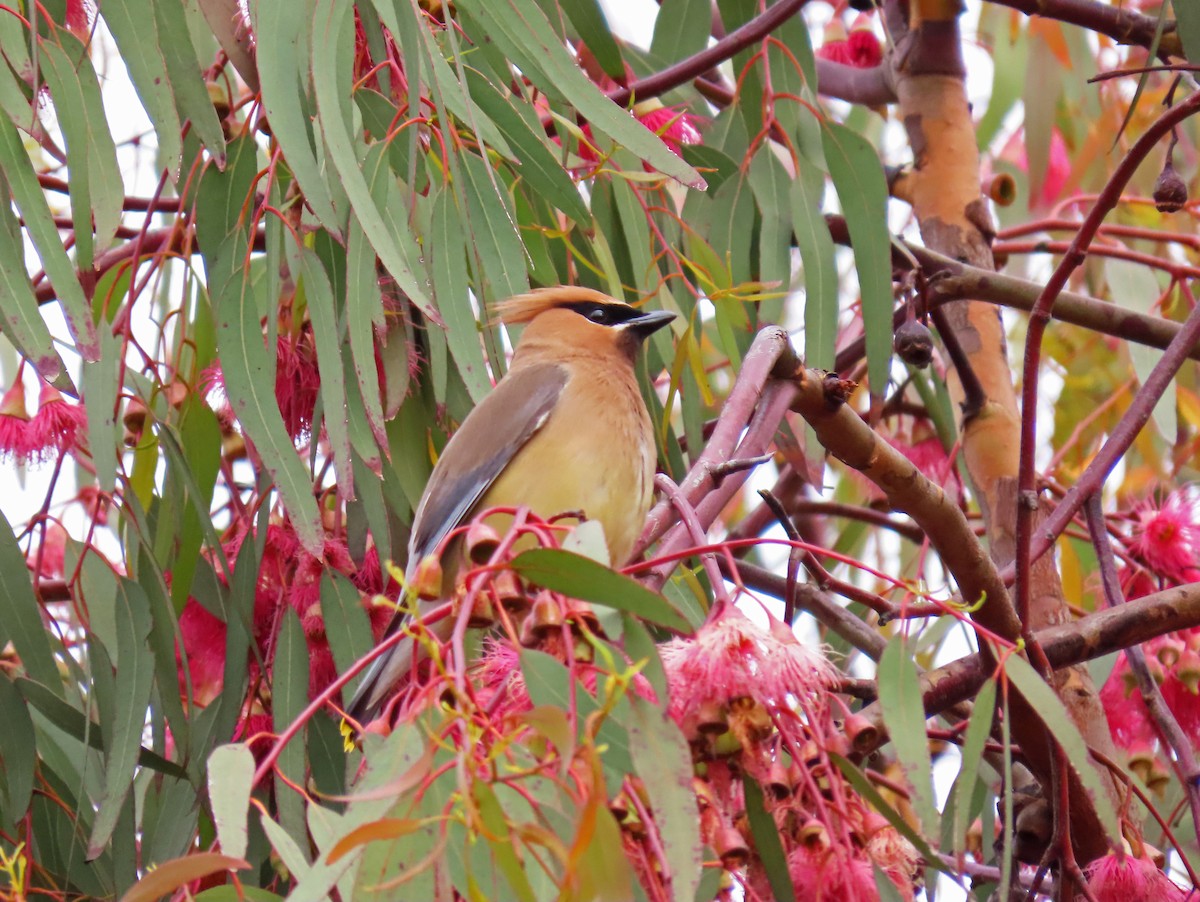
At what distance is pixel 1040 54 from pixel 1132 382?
0.80 metres

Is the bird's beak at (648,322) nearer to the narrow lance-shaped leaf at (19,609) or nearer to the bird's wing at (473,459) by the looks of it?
the bird's wing at (473,459)

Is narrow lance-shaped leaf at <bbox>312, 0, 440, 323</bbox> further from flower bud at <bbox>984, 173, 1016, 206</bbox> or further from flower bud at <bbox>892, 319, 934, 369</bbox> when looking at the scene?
flower bud at <bbox>984, 173, 1016, 206</bbox>

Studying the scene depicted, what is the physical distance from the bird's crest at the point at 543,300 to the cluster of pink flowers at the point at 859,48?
3.46 feet

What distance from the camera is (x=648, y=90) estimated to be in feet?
8.12

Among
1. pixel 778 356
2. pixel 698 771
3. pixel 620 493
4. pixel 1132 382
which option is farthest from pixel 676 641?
pixel 1132 382

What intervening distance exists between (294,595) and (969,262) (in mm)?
1362

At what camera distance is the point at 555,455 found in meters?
2.48

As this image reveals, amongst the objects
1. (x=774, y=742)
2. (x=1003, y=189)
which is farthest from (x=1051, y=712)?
(x=1003, y=189)

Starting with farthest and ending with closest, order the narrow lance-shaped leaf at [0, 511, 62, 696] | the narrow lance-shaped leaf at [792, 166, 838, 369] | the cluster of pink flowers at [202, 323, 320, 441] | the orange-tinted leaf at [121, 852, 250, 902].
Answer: the narrow lance-shaped leaf at [792, 166, 838, 369] → the cluster of pink flowers at [202, 323, 320, 441] → the narrow lance-shaped leaf at [0, 511, 62, 696] → the orange-tinted leaf at [121, 852, 250, 902]

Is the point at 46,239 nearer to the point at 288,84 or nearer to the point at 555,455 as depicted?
the point at 288,84

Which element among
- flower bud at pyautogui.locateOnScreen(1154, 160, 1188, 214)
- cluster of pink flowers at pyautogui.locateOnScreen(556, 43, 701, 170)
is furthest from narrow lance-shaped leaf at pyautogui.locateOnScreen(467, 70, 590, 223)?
flower bud at pyautogui.locateOnScreen(1154, 160, 1188, 214)

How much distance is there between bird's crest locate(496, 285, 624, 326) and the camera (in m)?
2.78

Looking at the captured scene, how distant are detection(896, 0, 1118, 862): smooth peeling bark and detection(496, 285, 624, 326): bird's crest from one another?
61 centimetres

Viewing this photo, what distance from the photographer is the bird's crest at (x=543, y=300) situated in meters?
2.78
